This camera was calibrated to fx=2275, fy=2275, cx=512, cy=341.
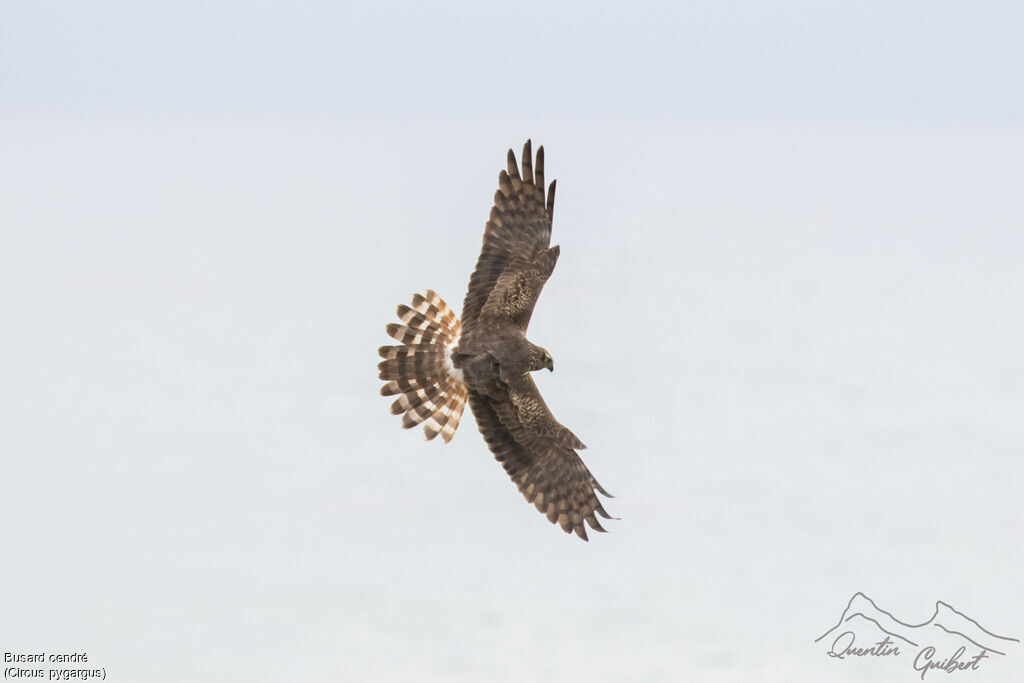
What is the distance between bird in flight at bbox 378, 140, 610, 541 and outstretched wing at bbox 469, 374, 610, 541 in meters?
0.01

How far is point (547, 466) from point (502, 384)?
116cm

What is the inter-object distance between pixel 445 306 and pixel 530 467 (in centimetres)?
214

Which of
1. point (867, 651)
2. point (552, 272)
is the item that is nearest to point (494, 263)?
point (552, 272)

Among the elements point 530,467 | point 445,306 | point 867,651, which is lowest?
point 867,651

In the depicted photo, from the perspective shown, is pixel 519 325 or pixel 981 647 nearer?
pixel 519 325

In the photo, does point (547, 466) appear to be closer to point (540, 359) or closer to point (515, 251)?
point (540, 359)

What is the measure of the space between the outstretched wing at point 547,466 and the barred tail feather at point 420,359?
45 cm

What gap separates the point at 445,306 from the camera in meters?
26.7

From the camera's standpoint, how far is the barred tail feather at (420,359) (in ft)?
87.4

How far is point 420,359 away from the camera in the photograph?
2667 cm

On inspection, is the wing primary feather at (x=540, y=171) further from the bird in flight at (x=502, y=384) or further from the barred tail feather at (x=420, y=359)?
the barred tail feather at (x=420, y=359)

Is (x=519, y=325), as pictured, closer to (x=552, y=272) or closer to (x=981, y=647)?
(x=552, y=272)

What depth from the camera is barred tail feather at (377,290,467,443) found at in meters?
26.6

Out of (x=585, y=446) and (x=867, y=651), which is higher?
(x=585, y=446)
